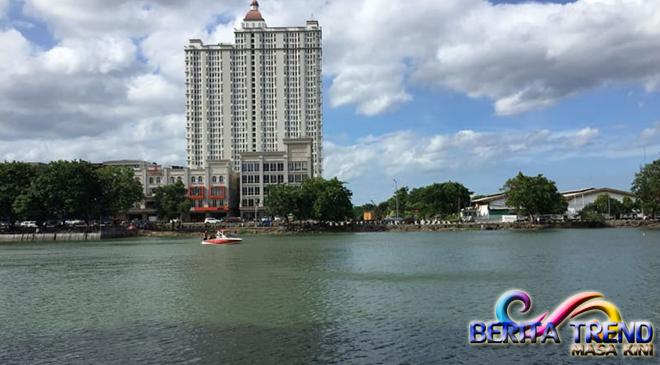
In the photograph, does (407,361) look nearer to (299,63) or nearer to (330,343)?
(330,343)

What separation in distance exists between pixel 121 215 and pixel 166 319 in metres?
127

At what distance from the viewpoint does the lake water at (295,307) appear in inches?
723

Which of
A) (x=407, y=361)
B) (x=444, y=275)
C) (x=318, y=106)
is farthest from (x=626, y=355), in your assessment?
(x=318, y=106)

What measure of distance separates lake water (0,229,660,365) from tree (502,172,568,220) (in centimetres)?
7372

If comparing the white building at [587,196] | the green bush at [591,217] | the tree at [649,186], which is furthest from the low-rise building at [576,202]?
the tree at [649,186]

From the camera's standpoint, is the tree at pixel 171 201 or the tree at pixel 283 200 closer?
the tree at pixel 283 200

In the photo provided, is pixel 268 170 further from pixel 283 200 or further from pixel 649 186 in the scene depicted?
pixel 649 186

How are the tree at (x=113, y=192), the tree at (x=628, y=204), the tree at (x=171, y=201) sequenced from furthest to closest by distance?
the tree at (x=628, y=204) → the tree at (x=171, y=201) → the tree at (x=113, y=192)

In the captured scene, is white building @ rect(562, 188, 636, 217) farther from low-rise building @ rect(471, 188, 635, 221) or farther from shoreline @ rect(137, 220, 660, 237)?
shoreline @ rect(137, 220, 660, 237)

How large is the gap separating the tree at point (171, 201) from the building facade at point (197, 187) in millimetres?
20641

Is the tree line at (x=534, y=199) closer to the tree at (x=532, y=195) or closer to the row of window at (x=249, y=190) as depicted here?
the tree at (x=532, y=195)

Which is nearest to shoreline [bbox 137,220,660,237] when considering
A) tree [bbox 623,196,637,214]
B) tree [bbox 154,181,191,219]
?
tree [bbox 154,181,191,219]

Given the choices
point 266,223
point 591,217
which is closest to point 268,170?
point 266,223

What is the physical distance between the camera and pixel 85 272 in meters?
44.6
